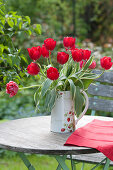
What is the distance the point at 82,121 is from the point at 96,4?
30.0ft

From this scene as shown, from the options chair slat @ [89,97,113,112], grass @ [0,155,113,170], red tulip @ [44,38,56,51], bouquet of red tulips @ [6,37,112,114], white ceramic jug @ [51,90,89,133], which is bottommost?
grass @ [0,155,113,170]

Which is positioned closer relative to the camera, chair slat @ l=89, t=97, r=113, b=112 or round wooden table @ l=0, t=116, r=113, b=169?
round wooden table @ l=0, t=116, r=113, b=169

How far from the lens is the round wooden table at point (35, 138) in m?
1.53

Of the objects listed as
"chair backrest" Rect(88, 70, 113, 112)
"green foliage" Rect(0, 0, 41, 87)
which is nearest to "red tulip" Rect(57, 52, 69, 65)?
"green foliage" Rect(0, 0, 41, 87)

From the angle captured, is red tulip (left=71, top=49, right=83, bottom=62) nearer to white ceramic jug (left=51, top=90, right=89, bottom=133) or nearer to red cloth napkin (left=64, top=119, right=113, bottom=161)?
white ceramic jug (left=51, top=90, right=89, bottom=133)

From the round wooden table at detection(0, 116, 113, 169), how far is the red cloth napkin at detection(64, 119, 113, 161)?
43 mm

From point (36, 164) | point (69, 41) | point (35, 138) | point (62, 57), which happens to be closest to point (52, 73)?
point (62, 57)

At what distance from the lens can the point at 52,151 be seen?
152 cm

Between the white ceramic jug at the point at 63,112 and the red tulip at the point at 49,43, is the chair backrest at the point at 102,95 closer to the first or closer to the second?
the white ceramic jug at the point at 63,112

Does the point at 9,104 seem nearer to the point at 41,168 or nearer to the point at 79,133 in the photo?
the point at 41,168

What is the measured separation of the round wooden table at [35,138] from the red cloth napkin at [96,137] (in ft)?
0.14

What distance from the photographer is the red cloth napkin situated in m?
1.57

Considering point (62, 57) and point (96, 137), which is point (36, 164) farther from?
point (62, 57)

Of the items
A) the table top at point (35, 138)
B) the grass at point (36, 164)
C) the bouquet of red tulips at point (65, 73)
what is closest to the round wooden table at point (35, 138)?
the table top at point (35, 138)
